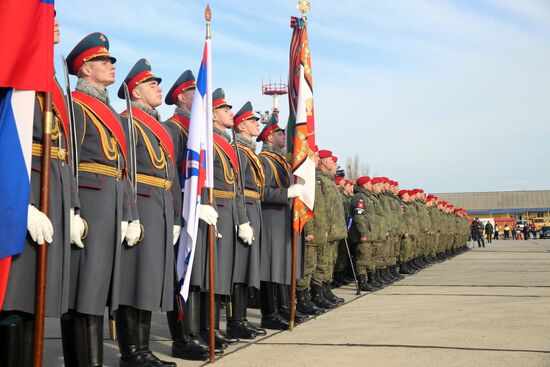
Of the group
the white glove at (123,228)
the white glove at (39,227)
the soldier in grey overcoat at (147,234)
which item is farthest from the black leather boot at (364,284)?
the white glove at (39,227)

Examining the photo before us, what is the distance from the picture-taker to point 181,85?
5.90 meters

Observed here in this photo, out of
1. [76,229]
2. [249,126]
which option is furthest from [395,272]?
[76,229]

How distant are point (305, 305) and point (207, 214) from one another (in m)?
2.95

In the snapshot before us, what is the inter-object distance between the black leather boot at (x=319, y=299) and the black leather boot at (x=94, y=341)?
15.3ft

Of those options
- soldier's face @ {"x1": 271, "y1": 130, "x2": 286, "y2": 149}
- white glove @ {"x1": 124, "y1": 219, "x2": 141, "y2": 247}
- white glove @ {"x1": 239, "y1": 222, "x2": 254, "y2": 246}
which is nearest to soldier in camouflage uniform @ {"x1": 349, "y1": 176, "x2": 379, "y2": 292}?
soldier's face @ {"x1": 271, "y1": 130, "x2": 286, "y2": 149}

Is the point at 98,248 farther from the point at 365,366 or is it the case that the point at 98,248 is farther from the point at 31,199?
the point at 365,366

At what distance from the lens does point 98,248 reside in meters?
4.21

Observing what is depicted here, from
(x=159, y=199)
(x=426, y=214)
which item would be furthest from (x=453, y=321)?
(x=426, y=214)

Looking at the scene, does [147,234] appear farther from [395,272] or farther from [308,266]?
[395,272]

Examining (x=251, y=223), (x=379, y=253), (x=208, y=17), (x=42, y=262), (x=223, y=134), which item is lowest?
(x=379, y=253)

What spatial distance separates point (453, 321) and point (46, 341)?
3987 mm

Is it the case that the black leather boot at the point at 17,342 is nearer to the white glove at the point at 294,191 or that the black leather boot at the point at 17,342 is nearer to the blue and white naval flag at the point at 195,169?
the blue and white naval flag at the point at 195,169

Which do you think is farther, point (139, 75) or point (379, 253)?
point (379, 253)

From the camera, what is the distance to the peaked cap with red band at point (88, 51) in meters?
4.52
